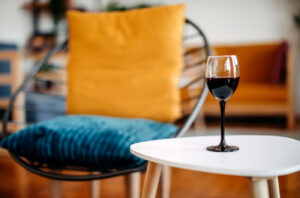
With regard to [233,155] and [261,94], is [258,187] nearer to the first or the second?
[233,155]

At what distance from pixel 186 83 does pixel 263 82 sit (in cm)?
110

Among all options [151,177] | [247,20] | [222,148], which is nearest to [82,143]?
[151,177]

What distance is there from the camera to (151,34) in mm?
1376

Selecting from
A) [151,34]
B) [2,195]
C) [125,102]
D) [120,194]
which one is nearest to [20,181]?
[2,195]

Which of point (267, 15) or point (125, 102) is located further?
point (267, 15)

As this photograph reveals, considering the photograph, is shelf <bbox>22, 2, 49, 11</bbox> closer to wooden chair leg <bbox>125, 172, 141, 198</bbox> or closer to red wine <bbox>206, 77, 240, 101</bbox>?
wooden chair leg <bbox>125, 172, 141, 198</bbox>

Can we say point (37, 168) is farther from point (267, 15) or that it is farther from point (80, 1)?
point (80, 1)

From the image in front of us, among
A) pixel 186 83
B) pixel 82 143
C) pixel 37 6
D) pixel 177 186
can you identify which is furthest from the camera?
pixel 37 6

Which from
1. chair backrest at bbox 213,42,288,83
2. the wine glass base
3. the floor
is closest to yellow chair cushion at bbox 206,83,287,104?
chair backrest at bbox 213,42,288,83

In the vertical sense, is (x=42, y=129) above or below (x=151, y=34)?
below

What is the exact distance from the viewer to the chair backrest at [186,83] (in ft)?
3.86

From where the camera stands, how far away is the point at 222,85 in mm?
740

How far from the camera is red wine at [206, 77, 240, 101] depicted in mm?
739

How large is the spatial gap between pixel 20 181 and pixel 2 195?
218mm
